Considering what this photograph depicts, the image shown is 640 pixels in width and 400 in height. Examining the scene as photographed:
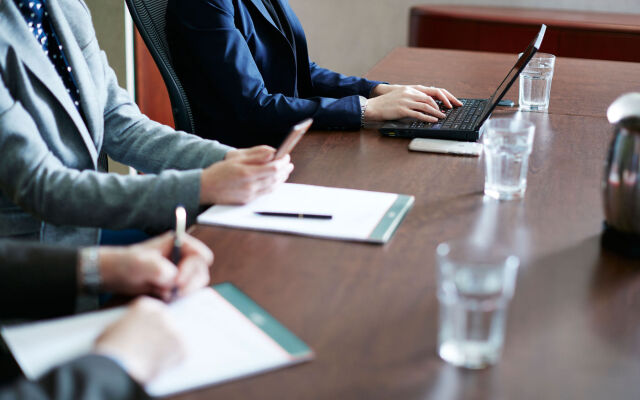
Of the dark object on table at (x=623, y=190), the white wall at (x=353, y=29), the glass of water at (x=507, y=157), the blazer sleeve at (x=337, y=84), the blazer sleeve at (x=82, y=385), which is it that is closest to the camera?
the blazer sleeve at (x=82, y=385)

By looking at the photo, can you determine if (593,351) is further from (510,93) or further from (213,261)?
(510,93)

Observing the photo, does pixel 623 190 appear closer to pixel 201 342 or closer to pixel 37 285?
pixel 201 342

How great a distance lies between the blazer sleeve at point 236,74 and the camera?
1.65m

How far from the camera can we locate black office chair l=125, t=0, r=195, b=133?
1632 millimetres

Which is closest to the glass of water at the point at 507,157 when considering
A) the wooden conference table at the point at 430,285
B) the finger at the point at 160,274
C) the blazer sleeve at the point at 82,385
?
the wooden conference table at the point at 430,285

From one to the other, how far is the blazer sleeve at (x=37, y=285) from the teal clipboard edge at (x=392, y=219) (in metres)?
0.42

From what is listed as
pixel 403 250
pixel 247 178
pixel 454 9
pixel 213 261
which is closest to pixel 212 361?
pixel 213 261

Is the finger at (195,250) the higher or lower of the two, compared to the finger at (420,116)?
higher

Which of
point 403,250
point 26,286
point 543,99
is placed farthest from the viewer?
point 543,99

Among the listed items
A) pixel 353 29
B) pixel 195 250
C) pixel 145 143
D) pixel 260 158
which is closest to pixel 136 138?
pixel 145 143

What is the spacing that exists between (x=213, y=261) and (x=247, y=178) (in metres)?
0.23

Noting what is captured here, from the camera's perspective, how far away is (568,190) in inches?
49.8

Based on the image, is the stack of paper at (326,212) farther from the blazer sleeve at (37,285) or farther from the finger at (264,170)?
the blazer sleeve at (37,285)

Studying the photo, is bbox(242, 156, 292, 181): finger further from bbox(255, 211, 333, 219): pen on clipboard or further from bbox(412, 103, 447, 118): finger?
bbox(412, 103, 447, 118): finger
